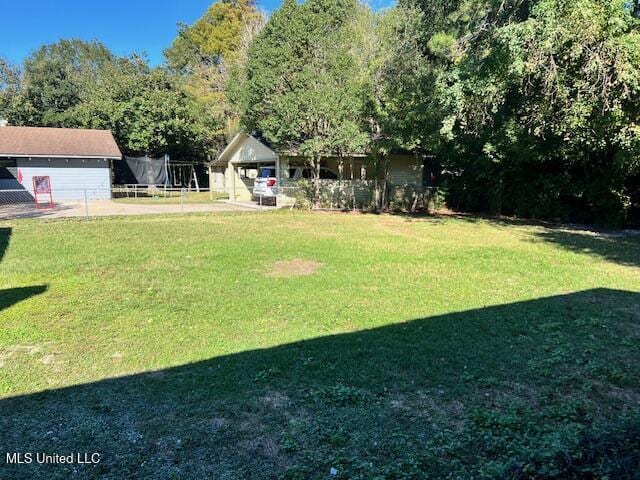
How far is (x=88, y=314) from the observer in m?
5.09

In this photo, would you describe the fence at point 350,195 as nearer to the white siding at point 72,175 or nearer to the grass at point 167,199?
the grass at point 167,199

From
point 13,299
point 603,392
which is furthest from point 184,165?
point 603,392

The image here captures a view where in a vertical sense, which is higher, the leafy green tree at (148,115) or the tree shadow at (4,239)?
the leafy green tree at (148,115)

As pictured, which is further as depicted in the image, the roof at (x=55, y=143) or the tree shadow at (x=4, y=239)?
the roof at (x=55, y=143)

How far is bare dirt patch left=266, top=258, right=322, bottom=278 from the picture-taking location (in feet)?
23.1

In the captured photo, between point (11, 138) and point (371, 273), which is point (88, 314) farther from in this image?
point (11, 138)

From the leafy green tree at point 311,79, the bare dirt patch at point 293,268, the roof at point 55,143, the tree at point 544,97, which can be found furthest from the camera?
the roof at point 55,143

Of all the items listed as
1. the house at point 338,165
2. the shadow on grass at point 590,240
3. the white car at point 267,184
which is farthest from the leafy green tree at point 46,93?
the shadow on grass at point 590,240

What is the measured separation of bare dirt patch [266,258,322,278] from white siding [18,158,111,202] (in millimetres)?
18706

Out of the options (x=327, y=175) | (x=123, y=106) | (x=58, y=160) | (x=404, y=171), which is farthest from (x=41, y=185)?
(x=404, y=171)

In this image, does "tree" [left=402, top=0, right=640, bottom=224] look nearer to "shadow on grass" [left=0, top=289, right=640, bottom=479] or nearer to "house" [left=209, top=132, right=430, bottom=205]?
"house" [left=209, top=132, right=430, bottom=205]

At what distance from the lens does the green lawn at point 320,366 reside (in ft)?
8.23

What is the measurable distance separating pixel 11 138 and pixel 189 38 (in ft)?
79.8

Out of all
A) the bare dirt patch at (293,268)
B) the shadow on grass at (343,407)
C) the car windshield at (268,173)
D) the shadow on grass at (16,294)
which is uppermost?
the car windshield at (268,173)
